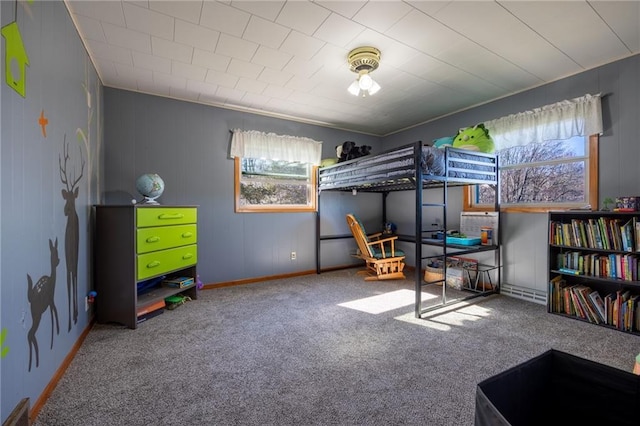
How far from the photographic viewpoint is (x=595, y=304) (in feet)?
8.20

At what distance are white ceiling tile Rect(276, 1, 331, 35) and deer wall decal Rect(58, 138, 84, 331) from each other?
1760mm

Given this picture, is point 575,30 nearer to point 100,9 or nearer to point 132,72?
point 100,9

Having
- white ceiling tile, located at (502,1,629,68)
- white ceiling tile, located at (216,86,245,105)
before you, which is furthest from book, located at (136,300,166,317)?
white ceiling tile, located at (502,1,629,68)

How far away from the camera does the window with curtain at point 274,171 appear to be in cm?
390

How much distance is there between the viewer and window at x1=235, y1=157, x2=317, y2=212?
3982 mm

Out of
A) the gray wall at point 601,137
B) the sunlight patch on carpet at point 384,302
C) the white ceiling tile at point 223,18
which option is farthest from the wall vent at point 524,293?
the white ceiling tile at point 223,18

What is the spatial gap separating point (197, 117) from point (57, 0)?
1.87 meters

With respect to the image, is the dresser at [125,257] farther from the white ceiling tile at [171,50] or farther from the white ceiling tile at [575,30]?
the white ceiling tile at [575,30]

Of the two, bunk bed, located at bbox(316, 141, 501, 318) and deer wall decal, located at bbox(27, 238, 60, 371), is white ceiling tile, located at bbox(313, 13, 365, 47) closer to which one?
bunk bed, located at bbox(316, 141, 501, 318)

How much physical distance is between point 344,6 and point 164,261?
8.99 ft

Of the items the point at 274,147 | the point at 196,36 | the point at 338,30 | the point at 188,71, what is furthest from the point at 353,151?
the point at 196,36

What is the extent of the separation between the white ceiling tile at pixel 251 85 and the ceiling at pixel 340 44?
0.5 inches

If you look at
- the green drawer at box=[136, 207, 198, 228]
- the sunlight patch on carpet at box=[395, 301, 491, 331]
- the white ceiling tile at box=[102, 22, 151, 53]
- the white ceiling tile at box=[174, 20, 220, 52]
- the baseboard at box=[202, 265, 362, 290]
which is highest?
the white ceiling tile at box=[174, 20, 220, 52]

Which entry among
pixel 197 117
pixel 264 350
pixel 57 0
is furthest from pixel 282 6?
pixel 264 350
